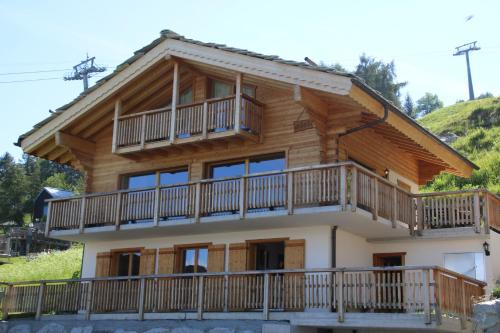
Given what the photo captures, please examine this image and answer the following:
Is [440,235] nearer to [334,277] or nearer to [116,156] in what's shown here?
[334,277]

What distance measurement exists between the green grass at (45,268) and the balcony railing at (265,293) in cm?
1400

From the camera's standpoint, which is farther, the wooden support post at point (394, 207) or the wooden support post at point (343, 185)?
the wooden support post at point (394, 207)

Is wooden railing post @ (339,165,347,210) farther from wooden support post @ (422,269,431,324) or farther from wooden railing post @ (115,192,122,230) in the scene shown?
wooden railing post @ (115,192,122,230)

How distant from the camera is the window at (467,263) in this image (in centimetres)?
2042

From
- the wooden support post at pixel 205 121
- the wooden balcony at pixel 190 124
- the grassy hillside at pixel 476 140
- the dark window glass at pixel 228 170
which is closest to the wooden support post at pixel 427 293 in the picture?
the wooden balcony at pixel 190 124

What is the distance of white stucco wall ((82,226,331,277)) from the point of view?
62.6 ft

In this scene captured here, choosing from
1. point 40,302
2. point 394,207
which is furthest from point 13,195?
point 394,207

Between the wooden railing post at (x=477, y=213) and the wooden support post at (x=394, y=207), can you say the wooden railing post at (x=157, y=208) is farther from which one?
the wooden railing post at (x=477, y=213)

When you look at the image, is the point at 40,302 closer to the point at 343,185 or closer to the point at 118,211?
the point at 118,211

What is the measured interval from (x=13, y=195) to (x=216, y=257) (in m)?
56.0

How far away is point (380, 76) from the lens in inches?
3081

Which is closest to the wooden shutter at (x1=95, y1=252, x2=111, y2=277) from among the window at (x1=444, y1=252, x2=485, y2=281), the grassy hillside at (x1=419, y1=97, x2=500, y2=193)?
the window at (x1=444, y1=252, x2=485, y2=281)

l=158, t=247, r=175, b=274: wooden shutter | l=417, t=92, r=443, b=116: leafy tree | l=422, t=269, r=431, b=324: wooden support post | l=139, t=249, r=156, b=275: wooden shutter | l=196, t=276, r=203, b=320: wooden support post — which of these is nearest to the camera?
l=422, t=269, r=431, b=324: wooden support post

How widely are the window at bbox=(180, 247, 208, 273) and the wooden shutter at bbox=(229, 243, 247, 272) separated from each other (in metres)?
1.11
